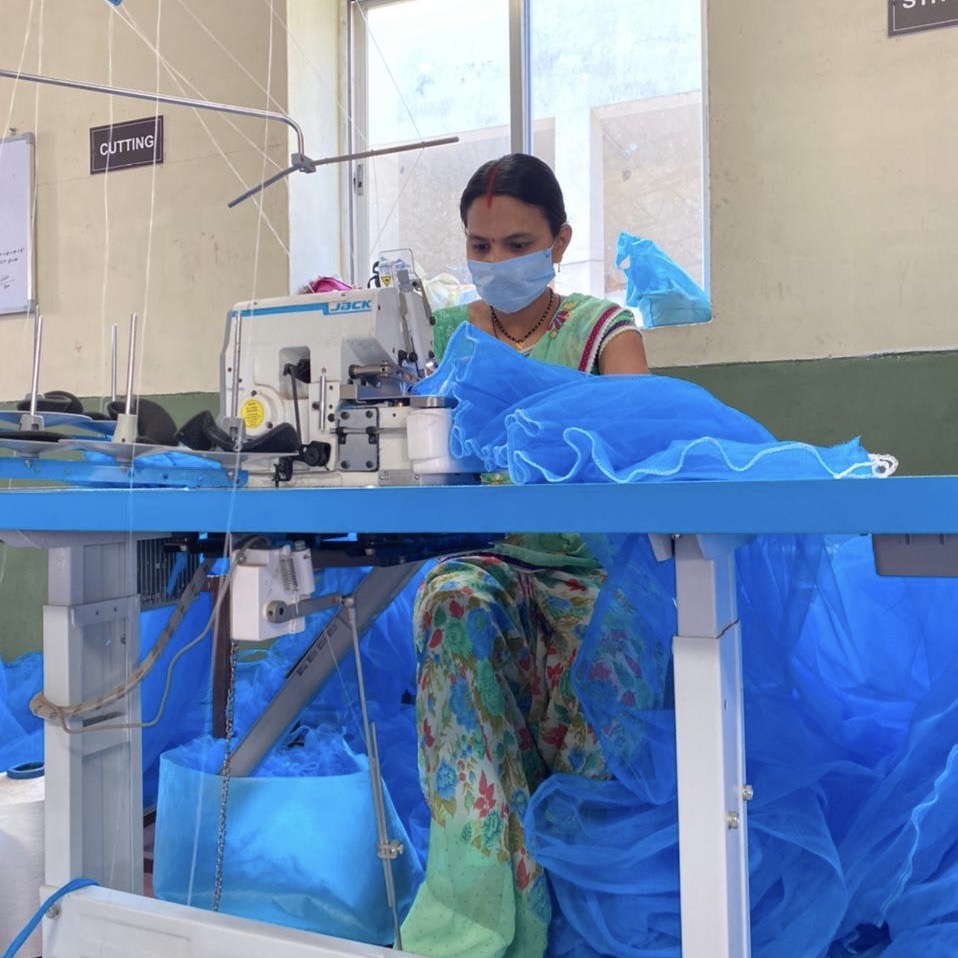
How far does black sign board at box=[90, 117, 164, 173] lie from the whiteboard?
0.74ft

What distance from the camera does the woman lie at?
1.02 metres

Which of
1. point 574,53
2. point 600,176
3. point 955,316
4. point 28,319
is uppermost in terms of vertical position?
point 574,53

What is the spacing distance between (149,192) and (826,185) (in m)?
1.80

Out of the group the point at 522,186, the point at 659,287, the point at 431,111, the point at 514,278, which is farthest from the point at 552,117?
the point at 514,278

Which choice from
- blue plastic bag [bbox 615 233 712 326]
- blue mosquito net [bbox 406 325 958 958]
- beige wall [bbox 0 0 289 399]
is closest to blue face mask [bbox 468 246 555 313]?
blue mosquito net [bbox 406 325 958 958]

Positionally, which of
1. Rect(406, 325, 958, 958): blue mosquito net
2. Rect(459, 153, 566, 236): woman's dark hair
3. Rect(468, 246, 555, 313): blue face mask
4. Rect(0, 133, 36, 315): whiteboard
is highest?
Rect(0, 133, 36, 315): whiteboard

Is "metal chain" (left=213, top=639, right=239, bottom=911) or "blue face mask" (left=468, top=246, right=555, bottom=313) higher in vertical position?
"blue face mask" (left=468, top=246, right=555, bottom=313)

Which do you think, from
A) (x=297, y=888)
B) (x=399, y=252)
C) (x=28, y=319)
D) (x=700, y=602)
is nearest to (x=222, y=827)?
(x=297, y=888)

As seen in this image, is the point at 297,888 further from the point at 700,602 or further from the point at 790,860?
the point at 700,602

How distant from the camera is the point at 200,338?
2592 mm

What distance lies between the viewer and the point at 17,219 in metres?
2.81

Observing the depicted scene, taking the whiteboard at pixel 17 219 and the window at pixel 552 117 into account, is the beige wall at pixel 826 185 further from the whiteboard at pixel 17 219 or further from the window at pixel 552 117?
the whiteboard at pixel 17 219

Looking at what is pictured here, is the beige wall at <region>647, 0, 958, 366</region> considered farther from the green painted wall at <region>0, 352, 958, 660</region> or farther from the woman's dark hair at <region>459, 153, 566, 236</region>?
the woman's dark hair at <region>459, 153, 566, 236</region>

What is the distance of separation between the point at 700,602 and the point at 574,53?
6.70ft
